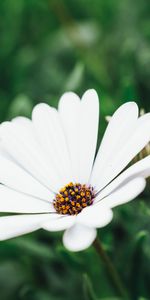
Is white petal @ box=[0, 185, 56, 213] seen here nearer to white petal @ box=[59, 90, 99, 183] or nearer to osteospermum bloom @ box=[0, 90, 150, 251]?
osteospermum bloom @ box=[0, 90, 150, 251]

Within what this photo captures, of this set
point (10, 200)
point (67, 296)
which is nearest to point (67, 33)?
point (67, 296)

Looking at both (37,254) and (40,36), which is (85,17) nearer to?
(40,36)

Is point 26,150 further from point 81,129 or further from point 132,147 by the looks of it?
point 132,147

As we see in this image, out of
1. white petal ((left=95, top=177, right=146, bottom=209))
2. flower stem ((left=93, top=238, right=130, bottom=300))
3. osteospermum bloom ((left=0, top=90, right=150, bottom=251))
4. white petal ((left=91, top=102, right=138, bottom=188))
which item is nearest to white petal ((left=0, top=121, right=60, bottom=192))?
osteospermum bloom ((left=0, top=90, right=150, bottom=251))

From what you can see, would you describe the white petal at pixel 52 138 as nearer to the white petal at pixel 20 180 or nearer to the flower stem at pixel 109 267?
the white petal at pixel 20 180

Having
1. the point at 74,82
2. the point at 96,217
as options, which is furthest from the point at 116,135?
the point at 74,82

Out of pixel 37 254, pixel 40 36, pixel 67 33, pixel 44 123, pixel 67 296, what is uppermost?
pixel 40 36
